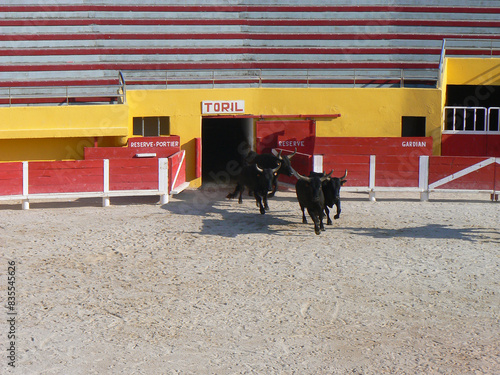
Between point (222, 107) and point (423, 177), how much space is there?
5.02 m

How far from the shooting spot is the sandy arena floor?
21.3ft

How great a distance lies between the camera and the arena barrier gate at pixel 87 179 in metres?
14.4

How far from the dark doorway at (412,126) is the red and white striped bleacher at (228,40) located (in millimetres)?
1126

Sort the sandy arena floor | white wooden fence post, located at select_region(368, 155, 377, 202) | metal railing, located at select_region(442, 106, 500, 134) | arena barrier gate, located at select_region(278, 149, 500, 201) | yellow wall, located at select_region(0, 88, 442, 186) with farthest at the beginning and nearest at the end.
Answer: metal railing, located at select_region(442, 106, 500, 134) → yellow wall, located at select_region(0, 88, 442, 186) → white wooden fence post, located at select_region(368, 155, 377, 202) → arena barrier gate, located at select_region(278, 149, 500, 201) → the sandy arena floor

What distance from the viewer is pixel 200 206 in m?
14.3

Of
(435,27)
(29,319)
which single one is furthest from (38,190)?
(435,27)

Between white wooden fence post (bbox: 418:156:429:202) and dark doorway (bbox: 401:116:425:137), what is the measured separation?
249 cm

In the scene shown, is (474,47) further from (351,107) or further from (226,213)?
(226,213)

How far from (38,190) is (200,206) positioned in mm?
3310

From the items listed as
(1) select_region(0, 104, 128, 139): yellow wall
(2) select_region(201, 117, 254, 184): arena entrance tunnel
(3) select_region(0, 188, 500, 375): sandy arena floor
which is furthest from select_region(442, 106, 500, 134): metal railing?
(1) select_region(0, 104, 128, 139): yellow wall

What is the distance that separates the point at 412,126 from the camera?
Result: 18234mm

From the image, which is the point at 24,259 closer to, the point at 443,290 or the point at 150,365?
the point at 150,365

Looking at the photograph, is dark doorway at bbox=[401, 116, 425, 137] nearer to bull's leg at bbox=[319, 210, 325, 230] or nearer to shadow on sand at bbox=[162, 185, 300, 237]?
shadow on sand at bbox=[162, 185, 300, 237]

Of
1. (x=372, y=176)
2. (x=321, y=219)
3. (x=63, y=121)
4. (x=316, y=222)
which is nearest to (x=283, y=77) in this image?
(x=372, y=176)
